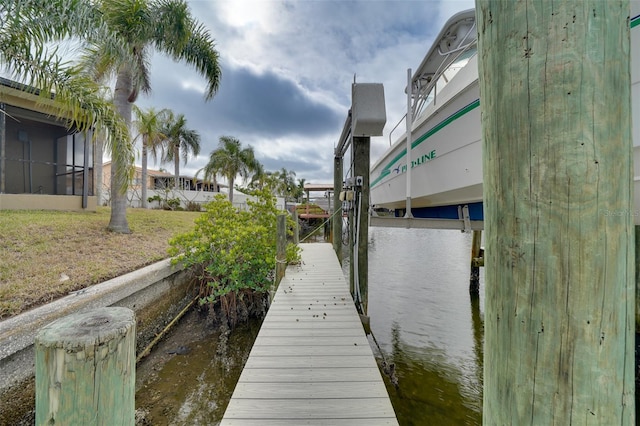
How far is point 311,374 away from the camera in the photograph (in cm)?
232

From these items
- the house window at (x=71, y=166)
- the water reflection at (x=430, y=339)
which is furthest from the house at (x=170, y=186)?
the water reflection at (x=430, y=339)

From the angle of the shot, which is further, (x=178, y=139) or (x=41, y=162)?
(x=178, y=139)

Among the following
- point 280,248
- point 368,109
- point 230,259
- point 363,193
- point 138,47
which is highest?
point 138,47

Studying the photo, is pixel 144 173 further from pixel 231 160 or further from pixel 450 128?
pixel 450 128

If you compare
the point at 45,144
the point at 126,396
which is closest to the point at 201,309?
the point at 126,396

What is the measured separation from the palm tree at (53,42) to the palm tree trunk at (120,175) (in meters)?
0.97

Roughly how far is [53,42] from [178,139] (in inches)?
692

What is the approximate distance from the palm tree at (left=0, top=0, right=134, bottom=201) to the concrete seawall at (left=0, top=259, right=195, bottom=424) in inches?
141

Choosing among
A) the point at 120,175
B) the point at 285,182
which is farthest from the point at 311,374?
the point at 285,182

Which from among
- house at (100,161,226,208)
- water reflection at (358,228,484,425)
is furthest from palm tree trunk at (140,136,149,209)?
water reflection at (358,228,484,425)

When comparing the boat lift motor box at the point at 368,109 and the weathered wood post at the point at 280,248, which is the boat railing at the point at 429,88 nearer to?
the boat lift motor box at the point at 368,109

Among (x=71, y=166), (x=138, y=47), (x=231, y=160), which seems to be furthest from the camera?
(x=231, y=160)

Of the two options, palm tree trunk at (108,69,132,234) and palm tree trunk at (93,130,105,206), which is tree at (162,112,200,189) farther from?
palm tree trunk at (108,69,132,234)

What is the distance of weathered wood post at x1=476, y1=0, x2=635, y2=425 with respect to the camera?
2.49 feet
